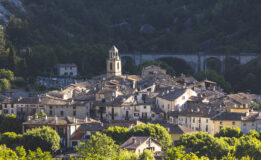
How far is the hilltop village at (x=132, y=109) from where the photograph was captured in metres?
69.1

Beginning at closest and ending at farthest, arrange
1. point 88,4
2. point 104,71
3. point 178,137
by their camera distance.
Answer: point 178,137, point 104,71, point 88,4

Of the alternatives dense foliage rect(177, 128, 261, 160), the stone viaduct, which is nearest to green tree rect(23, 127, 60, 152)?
dense foliage rect(177, 128, 261, 160)

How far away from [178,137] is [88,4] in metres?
119

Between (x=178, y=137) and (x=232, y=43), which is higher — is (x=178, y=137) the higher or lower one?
the lower one

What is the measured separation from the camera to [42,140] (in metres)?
64.0

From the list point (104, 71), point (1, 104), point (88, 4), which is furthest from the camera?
point (88, 4)

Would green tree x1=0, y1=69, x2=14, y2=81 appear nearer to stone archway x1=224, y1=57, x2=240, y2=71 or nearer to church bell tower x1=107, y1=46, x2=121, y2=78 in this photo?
church bell tower x1=107, y1=46, x2=121, y2=78

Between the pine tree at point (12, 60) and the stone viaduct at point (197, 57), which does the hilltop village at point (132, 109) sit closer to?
the pine tree at point (12, 60)

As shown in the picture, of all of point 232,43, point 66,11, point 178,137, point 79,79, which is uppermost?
point 66,11

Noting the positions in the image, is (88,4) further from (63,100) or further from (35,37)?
(63,100)

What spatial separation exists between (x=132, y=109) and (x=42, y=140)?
15727mm

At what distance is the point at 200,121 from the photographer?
7219cm

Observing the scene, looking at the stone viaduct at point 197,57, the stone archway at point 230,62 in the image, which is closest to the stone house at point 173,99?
the stone viaduct at point 197,57

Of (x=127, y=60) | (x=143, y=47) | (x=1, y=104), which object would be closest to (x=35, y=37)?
(x=127, y=60)
